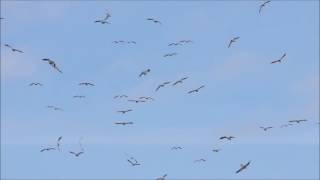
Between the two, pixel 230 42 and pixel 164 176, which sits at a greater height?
pixel 230 42

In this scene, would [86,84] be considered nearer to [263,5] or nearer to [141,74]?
[141,74]

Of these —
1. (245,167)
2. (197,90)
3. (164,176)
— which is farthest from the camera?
(197,90)

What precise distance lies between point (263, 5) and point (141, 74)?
17.3 meters

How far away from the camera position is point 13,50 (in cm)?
10862

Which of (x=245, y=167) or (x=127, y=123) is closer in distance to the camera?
(x=245, y=167)

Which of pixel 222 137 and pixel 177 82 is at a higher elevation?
pixel 177 82

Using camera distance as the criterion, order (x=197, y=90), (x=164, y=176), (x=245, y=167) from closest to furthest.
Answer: (x=245, y=167), (x=164, y=176), (x=197, y=90)

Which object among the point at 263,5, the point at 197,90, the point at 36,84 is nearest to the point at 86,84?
the point at 36,84

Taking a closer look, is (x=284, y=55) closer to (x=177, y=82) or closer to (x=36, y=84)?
(x=177, y=82)

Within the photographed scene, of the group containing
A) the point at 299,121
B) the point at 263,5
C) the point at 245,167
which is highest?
the point at 263,5

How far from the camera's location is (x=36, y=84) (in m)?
119

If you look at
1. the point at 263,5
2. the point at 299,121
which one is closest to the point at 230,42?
the point at 263,5

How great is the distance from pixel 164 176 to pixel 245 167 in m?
11.9

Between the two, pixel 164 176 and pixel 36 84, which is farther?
pixel 36 84
